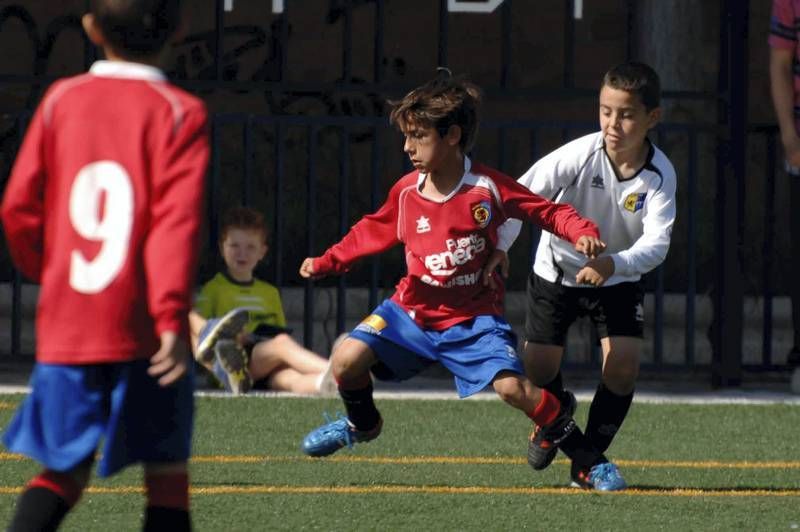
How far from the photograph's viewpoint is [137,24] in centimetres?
380

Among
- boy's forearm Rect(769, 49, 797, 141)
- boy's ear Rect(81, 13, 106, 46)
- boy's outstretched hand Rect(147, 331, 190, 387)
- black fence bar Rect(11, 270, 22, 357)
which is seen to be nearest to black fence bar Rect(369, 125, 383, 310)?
black fence bar Rect(11, 270, 22, 357)

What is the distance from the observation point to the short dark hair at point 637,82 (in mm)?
5988

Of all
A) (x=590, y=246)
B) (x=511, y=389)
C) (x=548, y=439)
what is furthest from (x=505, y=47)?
(x=590, y=246)

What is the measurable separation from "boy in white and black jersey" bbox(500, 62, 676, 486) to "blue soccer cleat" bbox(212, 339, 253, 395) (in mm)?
2307

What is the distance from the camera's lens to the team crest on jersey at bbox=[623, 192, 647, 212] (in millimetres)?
6031

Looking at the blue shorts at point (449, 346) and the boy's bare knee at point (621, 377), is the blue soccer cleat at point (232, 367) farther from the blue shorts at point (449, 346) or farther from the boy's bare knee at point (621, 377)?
the boy's bare knee at point (621, 377)

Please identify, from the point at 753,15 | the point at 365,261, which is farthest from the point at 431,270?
the point at 753,15

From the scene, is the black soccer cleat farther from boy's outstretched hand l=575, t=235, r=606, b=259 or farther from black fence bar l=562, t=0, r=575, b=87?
black fence bar l=562, t=0, r=575, b=87

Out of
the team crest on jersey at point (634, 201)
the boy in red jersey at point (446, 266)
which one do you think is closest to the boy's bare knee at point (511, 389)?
the boy in red jersey at point (446, 266)

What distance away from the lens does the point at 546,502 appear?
560 centimetres

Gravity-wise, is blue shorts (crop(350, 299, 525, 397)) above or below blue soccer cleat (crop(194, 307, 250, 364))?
above

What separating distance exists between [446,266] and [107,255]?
223 cm

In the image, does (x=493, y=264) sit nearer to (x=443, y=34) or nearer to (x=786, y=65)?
(x=786, y=65)

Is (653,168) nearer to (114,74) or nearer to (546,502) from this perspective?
(546,502)
